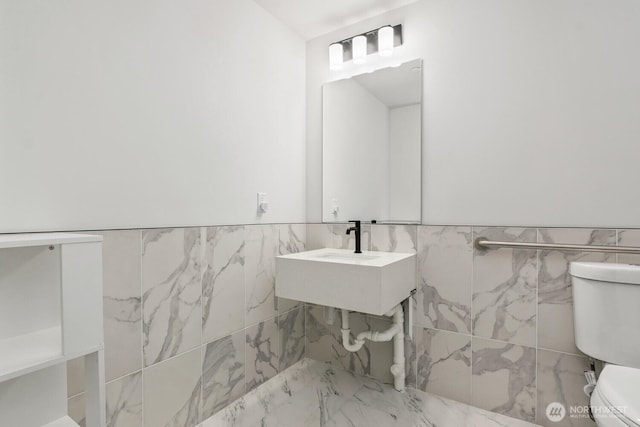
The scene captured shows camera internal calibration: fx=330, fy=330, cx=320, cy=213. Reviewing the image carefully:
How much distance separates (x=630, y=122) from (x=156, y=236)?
1.92 metres

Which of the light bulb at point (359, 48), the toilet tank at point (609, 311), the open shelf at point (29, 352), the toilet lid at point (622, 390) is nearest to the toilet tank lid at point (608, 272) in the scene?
the toilet tank at point (609, 311)

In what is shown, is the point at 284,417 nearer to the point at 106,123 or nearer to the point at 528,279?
the point at 528,279

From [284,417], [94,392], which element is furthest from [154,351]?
[284,417]

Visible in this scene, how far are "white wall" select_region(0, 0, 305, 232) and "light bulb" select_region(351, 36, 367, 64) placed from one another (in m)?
0.43

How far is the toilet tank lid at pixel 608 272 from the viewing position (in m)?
1.17

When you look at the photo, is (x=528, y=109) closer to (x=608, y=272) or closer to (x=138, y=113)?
(x=608, y=272)

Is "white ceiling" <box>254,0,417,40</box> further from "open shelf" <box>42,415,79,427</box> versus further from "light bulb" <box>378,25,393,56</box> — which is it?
"open shelf" <box>42,415,79,427</box>

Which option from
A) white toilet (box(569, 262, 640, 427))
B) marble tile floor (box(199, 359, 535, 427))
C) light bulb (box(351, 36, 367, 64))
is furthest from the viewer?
light bulb (box(351, 36, 367, 64))

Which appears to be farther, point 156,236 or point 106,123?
point 156,236

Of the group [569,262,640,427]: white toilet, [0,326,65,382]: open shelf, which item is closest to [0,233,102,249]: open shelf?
[0,326,65,382]: open shelf

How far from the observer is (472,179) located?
1.60 m

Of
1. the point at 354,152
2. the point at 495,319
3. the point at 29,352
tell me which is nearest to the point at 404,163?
the point at 354,152

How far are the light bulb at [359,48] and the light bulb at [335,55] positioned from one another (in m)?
0.10

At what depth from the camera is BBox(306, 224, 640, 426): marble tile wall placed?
55.2 inches
